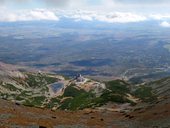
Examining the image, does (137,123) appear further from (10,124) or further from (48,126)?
(10,124)

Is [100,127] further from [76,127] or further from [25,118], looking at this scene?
[25,118]

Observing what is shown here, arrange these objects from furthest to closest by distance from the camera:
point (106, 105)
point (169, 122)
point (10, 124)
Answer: point (106, 105) < point (169, 122) < point (10, 124)

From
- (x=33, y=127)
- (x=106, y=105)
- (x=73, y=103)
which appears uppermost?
(x=73, y=103)

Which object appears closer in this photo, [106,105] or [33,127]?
[33,127]

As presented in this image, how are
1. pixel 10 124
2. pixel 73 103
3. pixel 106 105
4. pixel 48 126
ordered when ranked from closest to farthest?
pixel 10 124 → pixel 48 126 → pixel 106 105 → pixel 73 103

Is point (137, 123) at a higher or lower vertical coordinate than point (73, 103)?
lower

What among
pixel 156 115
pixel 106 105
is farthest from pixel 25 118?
pixel 106 105

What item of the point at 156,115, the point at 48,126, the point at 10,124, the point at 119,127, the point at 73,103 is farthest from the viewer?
the point at 73,103

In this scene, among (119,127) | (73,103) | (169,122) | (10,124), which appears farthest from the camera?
Answer: (73,103)

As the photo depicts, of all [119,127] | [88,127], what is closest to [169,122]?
[119,127]
